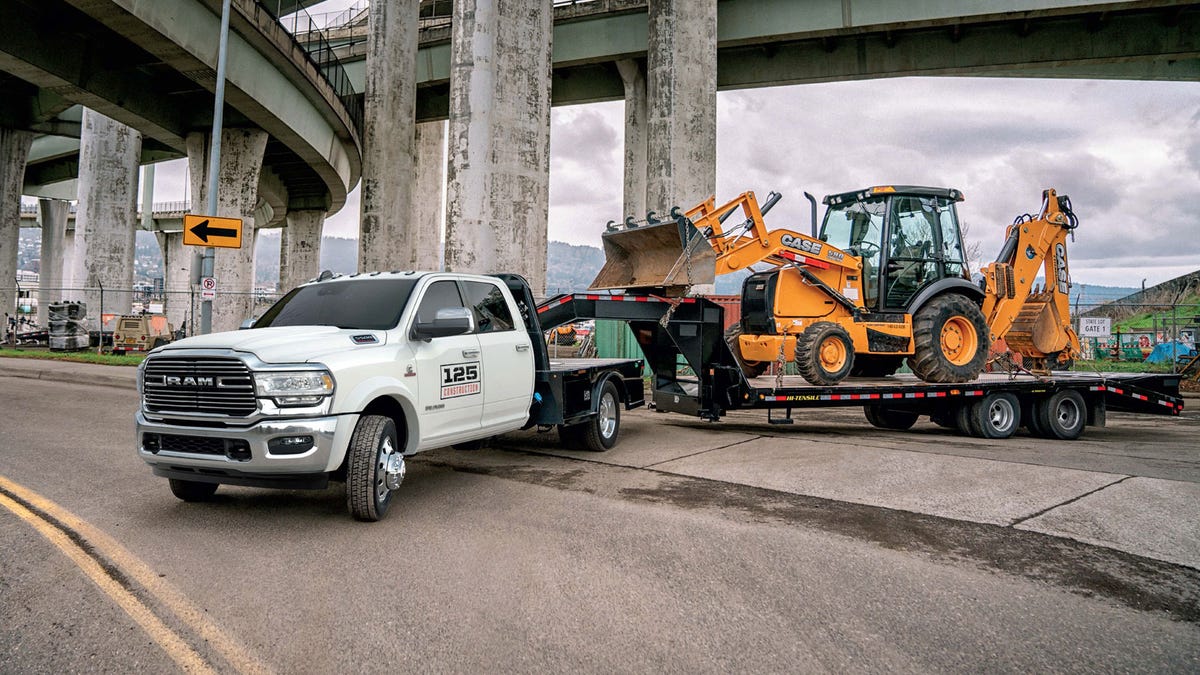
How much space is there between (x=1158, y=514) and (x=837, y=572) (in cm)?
358

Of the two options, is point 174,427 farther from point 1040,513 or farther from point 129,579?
point 1040,513

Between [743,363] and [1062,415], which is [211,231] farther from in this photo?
[1062,415]

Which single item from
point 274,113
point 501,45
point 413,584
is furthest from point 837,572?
point 274,113

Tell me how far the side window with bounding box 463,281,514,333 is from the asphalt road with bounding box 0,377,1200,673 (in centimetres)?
174

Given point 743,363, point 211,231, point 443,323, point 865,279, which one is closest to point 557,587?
point 443,323

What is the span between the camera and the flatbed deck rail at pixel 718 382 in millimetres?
10370

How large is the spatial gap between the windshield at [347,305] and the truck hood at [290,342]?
24 cm

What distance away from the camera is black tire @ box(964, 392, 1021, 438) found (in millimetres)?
12023

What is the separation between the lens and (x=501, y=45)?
59.2 ft

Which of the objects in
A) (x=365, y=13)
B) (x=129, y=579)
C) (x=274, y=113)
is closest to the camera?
(x=129, y=579)

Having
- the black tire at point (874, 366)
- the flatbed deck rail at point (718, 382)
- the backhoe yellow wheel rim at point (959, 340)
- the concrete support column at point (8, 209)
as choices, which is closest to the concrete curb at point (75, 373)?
the flatbed deck rail at point (718, 382)

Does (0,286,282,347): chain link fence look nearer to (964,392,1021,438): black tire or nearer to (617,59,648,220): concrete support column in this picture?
(617,59,648,220): concrete support column

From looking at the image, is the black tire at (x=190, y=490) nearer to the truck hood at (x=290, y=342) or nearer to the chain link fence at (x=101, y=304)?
the truck hood at (x=290, y=342)

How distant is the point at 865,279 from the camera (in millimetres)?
12164
